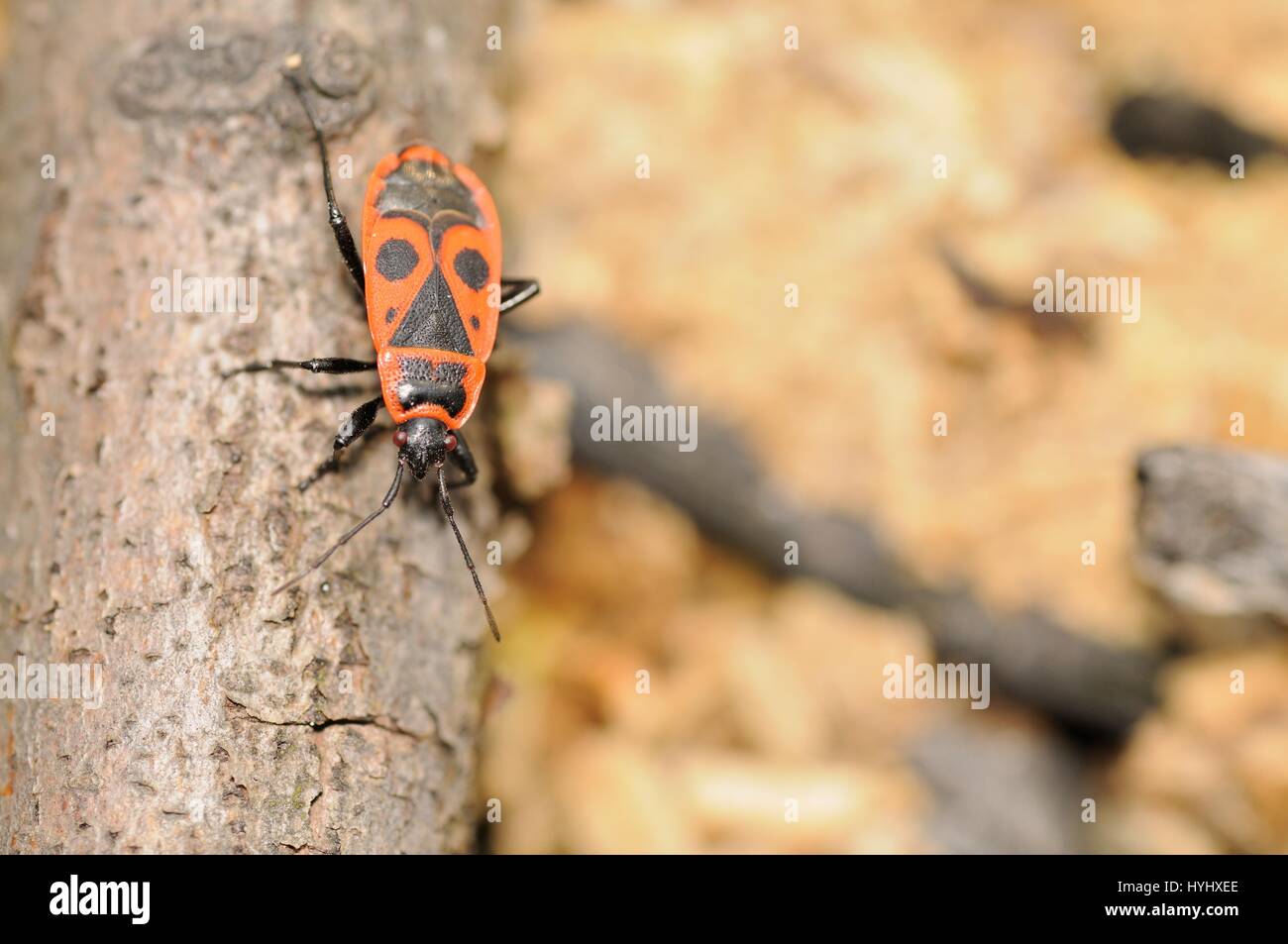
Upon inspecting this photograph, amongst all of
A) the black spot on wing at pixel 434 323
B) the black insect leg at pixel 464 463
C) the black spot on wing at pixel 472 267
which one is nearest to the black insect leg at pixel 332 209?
the black spot on wing at pixel 434 323

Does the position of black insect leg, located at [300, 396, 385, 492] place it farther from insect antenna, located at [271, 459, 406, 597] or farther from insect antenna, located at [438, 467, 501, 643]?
insect antenna, located at [438, 467, 501, 643]

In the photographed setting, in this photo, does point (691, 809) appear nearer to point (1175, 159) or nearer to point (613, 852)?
point (613, 852)

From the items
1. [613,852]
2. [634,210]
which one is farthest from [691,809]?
[634,210]

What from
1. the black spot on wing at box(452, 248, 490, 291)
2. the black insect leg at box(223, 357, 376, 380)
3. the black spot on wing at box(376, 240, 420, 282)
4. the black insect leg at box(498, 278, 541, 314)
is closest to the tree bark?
the black insect leg at box(223, 357, 376, 380)

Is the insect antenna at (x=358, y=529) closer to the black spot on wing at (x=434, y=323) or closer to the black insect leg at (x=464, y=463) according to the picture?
the black insect leg at (x=464, y=463)

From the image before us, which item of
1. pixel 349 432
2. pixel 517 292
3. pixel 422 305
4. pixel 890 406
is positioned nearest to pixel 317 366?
pixel 349 432

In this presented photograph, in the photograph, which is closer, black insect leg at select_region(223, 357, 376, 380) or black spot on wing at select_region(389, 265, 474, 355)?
black insect leg at select_region(223, 357, 376, 380)
